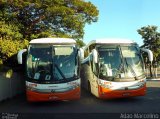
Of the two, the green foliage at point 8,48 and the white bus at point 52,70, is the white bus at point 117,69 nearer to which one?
the white bus at point 52,70

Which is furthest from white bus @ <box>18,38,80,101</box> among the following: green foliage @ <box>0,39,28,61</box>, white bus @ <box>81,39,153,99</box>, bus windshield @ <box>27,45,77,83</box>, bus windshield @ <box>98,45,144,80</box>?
green foliage @ <box>0,39,28,61</box>

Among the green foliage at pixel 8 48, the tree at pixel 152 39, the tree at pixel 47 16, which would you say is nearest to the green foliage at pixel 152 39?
the tree at pixel 152 39

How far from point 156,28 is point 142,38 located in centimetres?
291

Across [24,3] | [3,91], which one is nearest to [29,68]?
[3,91]

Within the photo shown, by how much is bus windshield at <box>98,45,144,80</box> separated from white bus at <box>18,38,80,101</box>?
1.34 meters

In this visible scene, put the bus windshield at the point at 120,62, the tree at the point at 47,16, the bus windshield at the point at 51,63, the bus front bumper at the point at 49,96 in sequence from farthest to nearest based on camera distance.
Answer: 1. the tree at the point at 47,16
2. the bus windshield at the point at 120,62
3. the bus windshield at the point at 51,63
4. the bus front bumper at the point at 49,96

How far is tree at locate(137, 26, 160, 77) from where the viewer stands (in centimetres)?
6062

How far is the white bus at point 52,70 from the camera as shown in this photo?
17.4m

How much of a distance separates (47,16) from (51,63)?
32.7ft

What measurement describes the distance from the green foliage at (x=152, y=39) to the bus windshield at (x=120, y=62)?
1688 inches

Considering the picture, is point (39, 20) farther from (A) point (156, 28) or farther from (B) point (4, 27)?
(A) point (156, 28)

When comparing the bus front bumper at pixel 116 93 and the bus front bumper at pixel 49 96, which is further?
the bus front bumper at pixel 116 93

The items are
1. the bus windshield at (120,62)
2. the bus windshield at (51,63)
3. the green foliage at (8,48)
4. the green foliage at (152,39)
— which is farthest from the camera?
the green foliage at (152,39)

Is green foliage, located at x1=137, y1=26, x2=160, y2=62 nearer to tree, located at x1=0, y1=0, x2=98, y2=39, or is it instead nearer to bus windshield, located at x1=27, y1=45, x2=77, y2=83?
tree, located at x1=0, y1=0, x2=98, y2=39
